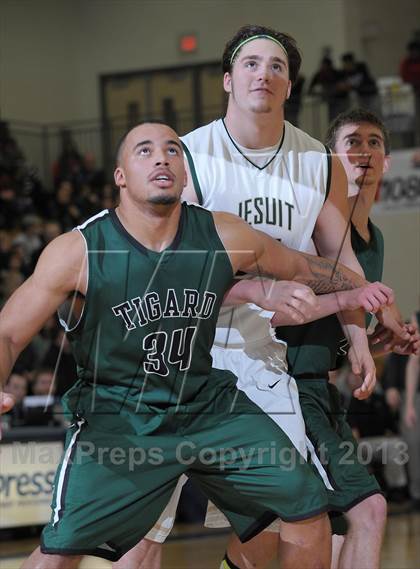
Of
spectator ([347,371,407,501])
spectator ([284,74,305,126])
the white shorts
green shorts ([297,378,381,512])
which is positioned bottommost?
spectator ([347,371,407,501])

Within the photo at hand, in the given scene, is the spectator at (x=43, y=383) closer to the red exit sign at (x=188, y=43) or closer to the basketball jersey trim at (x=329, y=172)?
the basketball jersey trim at (x=329, y=172)

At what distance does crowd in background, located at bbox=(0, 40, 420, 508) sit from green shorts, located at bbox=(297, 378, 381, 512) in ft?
14.6

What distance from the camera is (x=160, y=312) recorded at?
4.20 m

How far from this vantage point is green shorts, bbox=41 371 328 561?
13.3 feet

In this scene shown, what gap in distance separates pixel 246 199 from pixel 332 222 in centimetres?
44

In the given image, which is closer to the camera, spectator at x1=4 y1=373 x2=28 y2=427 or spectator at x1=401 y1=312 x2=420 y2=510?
spectator at x1=4 y1=373 x2=28 y2=427

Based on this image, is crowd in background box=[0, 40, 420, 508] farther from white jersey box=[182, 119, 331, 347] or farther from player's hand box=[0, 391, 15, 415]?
player's hand box=[0, 391, 15, 415]

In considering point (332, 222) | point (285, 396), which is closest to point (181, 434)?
point (285, 396)

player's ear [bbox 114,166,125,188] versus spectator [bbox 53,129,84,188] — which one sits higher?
player's ear [bbox 114,166,125,188]

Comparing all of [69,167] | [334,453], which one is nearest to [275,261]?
[334,453]

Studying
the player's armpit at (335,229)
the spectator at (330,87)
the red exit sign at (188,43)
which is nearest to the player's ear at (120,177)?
the player's armpit at (335,229)

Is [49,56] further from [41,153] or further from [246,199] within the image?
[246,199]

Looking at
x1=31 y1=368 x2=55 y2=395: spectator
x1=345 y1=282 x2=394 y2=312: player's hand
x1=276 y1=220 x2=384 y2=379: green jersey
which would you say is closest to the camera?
x1=345 y1=282 x2=394 y2=312: player's hand

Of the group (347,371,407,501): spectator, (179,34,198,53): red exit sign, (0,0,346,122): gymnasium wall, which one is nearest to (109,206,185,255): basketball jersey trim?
(347,371,407,501): spectator
